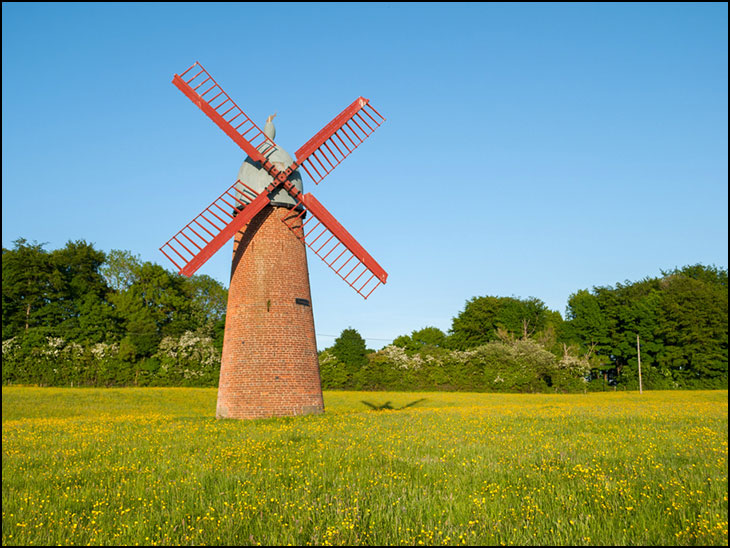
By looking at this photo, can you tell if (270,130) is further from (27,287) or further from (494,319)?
(494,319)

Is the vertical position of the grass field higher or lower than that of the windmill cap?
lower

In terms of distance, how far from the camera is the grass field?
5.57 meters

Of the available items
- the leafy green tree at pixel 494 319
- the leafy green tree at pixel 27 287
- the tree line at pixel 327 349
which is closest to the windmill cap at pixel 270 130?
the tree line at pixel 327 349

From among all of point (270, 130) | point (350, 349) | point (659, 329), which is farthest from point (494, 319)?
point (270, 130)

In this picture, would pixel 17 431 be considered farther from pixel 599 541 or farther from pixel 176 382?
pixel 176 382

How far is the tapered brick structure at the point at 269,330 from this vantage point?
2014 cm

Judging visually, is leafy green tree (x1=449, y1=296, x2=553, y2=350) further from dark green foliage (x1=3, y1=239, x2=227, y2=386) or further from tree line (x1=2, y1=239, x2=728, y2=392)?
dark green foliage (x1=3, y1=239, x2=227, y2=386)

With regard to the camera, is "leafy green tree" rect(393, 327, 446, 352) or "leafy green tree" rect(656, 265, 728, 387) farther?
"leafy green tree" rect(393, 327, 446, 352)

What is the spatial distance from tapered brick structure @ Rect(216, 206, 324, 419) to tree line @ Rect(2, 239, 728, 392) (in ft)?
104

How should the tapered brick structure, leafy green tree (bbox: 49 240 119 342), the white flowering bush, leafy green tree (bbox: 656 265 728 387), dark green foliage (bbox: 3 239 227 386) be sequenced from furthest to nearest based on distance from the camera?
1. leafy green tree (bbox: 656 265 728 387)
2. leafy green tree (bbox: 49 240 119 342)
3. the white flowering bush
4. dark green foliage (bbox: 3 239 227 386)
5. the tapered brick structure

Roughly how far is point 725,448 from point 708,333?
172 ft

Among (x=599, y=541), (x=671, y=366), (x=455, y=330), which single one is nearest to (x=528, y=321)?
(x=455, y=330)

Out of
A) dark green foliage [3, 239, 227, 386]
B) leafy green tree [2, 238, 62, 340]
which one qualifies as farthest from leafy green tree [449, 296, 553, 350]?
leafy green tree [2, 238, 62, 340]

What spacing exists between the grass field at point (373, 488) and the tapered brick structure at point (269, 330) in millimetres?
5532
